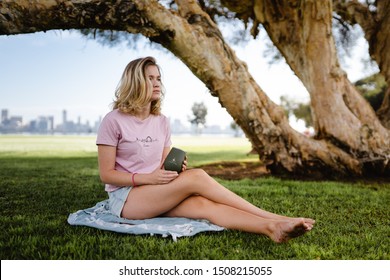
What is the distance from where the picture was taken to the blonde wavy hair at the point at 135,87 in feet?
9.12

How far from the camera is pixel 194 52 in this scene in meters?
5.01

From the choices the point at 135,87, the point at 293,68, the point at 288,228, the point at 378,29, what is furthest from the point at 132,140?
the point at 378,29

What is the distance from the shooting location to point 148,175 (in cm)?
Result: 267

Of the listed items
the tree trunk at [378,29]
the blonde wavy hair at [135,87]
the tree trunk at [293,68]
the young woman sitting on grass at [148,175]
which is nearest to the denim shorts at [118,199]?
the young woman sitting on grass at [148,175]

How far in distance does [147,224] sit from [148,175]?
34 centimetres

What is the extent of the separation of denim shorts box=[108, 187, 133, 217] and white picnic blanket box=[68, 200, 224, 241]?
58mm

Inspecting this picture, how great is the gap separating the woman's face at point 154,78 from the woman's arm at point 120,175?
1.65 ft

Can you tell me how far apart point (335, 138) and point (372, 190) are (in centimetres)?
122

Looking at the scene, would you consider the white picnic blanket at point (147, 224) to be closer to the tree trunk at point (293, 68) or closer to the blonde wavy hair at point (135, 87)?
the blonde wavy hair at point (135, 87)

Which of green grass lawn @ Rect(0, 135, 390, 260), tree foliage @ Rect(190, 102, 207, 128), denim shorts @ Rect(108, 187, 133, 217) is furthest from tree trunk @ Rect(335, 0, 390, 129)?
tree foliage @ Rect(190, 102, 207, 128)

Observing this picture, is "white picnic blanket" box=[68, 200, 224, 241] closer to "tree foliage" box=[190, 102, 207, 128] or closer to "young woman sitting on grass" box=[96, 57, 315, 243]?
"young woman sitting on grass" box=[96, 57, 315, 243]

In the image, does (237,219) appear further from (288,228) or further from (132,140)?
(132,140)
